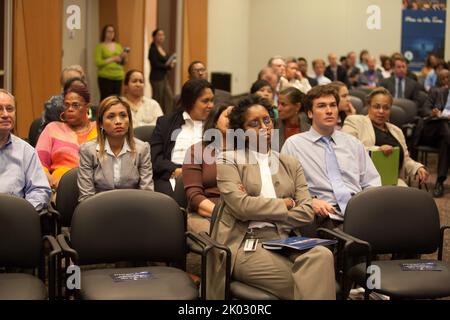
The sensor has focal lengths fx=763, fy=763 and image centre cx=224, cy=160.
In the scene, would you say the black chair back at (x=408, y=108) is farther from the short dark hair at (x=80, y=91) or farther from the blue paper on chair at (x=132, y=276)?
the blue paper on chair at (x=132, y=276)

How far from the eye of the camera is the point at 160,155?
546cm

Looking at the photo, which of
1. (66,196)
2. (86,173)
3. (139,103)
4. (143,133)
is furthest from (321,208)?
(139,103)

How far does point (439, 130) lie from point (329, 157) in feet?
13.5

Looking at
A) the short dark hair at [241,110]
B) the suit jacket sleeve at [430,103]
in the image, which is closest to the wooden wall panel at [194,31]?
the suit jacket sleeve at [430,103]

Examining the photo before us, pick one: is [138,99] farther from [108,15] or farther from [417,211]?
[108,15]

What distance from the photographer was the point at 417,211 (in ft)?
13.6

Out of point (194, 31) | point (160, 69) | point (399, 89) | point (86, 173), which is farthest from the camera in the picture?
point (194, 31)

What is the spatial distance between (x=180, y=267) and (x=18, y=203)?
0.87m

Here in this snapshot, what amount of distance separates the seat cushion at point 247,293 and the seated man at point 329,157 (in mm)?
1074

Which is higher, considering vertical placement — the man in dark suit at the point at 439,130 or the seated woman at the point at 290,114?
the seated woman at the point at 290,114

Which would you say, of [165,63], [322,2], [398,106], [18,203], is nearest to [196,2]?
[165,63]

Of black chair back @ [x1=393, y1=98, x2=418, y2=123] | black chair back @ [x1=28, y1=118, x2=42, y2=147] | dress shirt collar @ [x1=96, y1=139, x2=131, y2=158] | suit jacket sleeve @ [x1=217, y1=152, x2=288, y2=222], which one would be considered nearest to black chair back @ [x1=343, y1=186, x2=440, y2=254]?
suit jacket sleeve @ [x1=217, y1=152, x2=288, y2=222]

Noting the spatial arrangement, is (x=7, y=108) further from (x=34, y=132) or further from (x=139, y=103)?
(x=139, y=103)

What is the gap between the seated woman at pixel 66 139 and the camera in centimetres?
506
